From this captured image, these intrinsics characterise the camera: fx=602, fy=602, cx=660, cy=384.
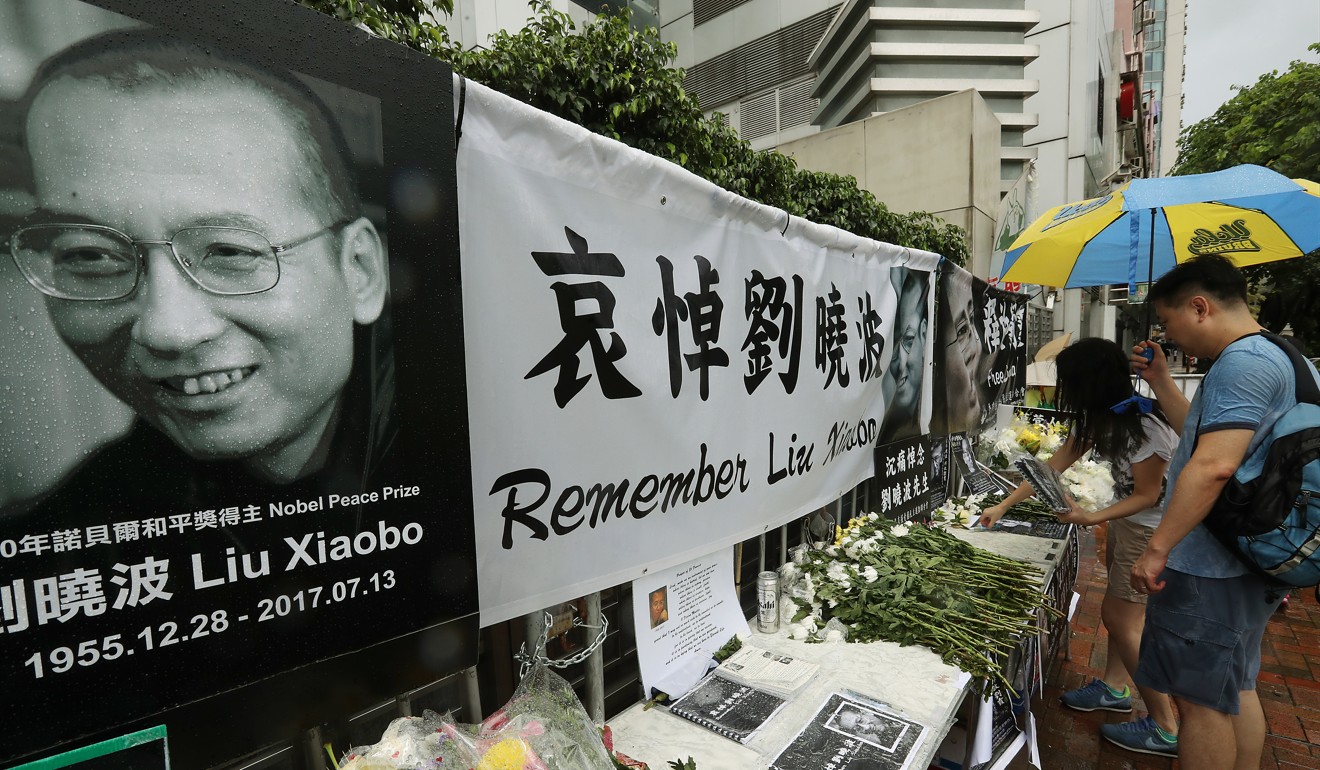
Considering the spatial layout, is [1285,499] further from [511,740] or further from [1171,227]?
[511,740]

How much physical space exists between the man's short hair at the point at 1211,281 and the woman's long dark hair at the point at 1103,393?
60cm

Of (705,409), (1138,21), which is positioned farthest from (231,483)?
(1138,21)

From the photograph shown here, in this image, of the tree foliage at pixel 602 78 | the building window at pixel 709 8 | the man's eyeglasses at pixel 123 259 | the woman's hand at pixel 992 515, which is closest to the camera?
the man's eyeglasses at pixel 123 259

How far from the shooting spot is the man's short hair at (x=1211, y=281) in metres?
2.45

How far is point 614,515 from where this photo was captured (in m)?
1.72

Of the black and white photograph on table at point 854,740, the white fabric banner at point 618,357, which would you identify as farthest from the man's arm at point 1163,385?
the black and white photograph on table at point 854,740

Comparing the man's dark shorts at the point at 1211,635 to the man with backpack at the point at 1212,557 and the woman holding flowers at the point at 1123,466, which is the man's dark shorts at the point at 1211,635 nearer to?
the man with backpack at the point at 1212,557

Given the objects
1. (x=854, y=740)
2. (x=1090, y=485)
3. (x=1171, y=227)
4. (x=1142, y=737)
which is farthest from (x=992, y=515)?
(x=854, y=740)

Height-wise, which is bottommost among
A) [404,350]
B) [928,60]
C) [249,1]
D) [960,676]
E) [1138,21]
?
[960,676]

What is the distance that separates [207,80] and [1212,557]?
3.38 m

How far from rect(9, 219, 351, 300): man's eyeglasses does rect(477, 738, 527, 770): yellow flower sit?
998 mm

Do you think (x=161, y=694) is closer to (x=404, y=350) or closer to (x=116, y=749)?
(x=116, y=749)

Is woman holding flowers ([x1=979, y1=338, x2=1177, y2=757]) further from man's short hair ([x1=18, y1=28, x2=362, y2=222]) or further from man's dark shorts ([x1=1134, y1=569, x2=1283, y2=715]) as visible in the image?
man's short hair ([x1=18, y1=28, x2=362, y2=222])

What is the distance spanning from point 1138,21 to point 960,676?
118ft
